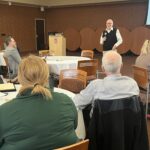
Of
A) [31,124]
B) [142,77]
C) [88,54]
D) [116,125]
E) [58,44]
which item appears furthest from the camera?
[58,44]

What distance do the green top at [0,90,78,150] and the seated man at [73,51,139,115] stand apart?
2.05 feet

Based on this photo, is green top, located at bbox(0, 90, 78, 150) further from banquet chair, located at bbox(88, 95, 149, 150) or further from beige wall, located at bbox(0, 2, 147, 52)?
beige wall, located at bbox(0, 2, 147, 52)

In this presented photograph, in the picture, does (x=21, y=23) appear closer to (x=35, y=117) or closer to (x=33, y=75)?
(x=33, y=75)

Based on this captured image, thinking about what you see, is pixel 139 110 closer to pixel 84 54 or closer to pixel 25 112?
pixel 25 112

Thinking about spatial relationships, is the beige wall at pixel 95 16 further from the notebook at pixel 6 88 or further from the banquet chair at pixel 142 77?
the notebook at pixel 6 88

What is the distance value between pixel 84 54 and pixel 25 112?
17.3ft

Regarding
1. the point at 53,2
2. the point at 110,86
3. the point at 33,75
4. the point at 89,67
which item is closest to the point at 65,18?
the point at 53,2

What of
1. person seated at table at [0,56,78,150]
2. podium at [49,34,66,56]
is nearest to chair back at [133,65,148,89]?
person seated at table at [0,56,78,150]

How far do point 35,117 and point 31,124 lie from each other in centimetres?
5

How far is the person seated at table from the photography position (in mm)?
1437

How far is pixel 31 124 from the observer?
144cm

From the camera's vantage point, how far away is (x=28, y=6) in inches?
531

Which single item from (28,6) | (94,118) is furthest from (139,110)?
(28,6)

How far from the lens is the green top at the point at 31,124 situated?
1434mm
